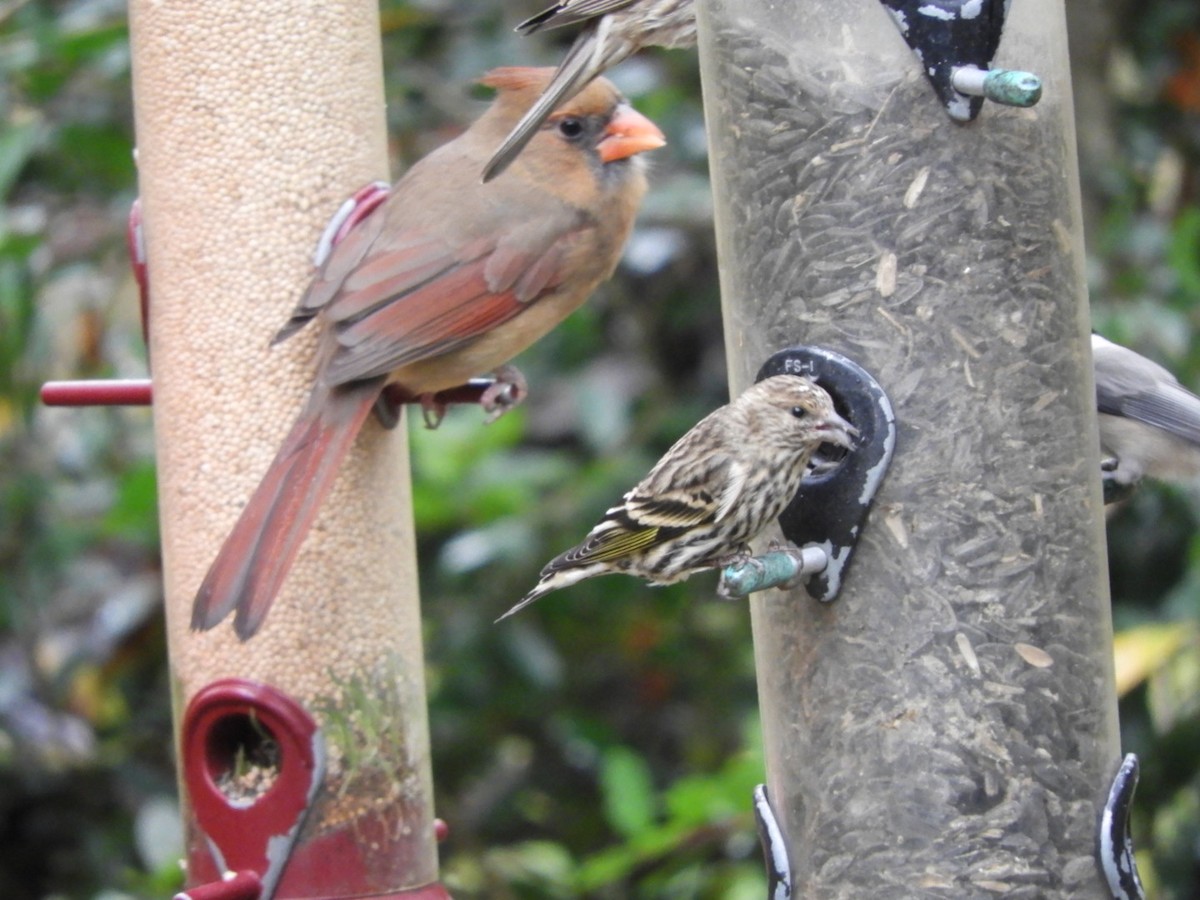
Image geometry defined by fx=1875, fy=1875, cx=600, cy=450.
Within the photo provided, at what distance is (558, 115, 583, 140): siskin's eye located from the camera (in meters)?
4.42

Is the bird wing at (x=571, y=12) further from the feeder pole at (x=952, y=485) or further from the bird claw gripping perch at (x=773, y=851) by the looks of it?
the bird claw gripping perch at (x=773, y=851)

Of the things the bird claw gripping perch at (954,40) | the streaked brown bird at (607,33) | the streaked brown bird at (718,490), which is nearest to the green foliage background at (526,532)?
the streaked brown bird at (607,33)

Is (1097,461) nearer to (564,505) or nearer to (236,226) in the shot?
(236,226)

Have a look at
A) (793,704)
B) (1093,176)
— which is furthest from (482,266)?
(1093,176)

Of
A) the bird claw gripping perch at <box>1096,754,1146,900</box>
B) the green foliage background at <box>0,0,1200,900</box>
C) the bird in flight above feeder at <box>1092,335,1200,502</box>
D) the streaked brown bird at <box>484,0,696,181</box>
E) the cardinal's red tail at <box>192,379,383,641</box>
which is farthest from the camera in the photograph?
the green foliage background at <box>0,0,1200,900</box>

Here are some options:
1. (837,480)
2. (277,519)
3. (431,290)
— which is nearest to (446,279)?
(431,290)

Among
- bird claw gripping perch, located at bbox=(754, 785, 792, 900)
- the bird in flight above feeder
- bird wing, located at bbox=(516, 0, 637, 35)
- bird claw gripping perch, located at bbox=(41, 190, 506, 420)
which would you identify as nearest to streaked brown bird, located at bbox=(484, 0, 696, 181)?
bird wing, located at bbox=(516, 0, 637, 35)

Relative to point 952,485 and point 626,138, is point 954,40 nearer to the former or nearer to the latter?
point 952,485

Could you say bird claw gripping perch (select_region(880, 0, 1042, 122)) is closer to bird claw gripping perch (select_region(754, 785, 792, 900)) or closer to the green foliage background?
bird claw gripping perch (select_region(754, 785, 792, 900))

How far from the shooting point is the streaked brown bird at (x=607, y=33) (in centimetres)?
362

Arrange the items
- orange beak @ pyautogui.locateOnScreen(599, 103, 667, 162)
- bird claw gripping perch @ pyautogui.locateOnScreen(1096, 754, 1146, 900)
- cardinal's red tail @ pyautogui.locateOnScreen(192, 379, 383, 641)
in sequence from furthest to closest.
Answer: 1. orange beak @ pyautogui.locateOnScreen(599, 103, 667, 162)
2. cardinal's red tail @ pyautogui.locateOnScreen(192, 379, 383, 641)
3. bird claw gripping perch @ pyautogui.locateOnScreen(1096, 754, 1146, 900)

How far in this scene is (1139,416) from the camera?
13.5 ft

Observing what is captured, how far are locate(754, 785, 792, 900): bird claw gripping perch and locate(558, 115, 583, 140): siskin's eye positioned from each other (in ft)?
5.70

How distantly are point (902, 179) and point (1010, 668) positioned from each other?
84 cm
